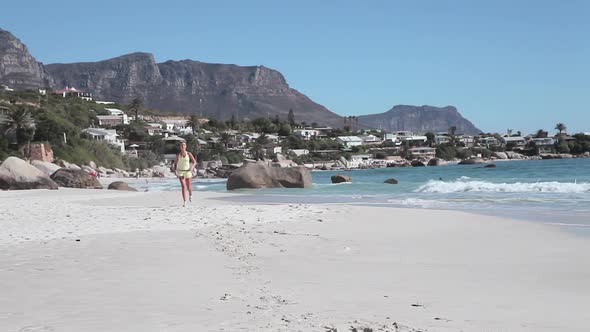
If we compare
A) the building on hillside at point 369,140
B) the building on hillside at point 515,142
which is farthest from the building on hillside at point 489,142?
the building on hillside at point 369,140

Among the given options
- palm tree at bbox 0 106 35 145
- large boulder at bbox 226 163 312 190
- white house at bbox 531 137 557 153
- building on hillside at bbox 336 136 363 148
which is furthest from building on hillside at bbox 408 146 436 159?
large boulder at bbox 226 163 312 190

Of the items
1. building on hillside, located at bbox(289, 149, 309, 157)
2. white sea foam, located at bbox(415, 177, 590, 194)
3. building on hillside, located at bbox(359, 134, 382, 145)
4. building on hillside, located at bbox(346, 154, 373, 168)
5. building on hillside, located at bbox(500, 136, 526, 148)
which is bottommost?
building on hillside, located at bbox(346, 154, 373, 168)

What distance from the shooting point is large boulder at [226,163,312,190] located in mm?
29328

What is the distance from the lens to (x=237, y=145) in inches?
4688

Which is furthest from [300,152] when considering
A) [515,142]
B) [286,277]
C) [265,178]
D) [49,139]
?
[286,277]

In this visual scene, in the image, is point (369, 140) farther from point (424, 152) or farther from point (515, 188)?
point (515, 188)

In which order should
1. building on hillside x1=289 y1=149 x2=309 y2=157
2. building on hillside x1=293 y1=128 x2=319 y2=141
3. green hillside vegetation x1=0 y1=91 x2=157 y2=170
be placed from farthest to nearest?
building on hillside x1=293 y1=128 x2=319 y2=141 < building on hillside x1=289 y1=149 x2=309 y2=157 < green hillside vegetation x1=0 y1=91 x2=157 y2=170

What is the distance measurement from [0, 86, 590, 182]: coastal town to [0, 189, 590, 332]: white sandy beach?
171 ft

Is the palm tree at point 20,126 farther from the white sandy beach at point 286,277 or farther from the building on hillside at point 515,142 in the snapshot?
the building on hillside at point 515,142

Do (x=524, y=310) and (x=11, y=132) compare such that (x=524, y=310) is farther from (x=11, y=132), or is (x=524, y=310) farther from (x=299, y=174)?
(x=11, y=132)

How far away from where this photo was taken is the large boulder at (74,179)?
2908 cm

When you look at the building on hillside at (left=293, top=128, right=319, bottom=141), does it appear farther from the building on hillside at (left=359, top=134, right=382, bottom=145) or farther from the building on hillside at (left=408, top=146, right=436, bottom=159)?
the building on hillside at (left=408, top=146, right=436, bottom=159)

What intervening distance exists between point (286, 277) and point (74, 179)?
25.9 meters

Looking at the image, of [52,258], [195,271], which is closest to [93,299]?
[195,271]
